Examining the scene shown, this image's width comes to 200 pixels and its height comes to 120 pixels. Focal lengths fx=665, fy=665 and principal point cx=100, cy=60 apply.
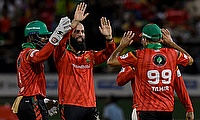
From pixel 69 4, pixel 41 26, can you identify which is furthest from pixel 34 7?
pixel 41 26

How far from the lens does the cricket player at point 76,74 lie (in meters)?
10.1

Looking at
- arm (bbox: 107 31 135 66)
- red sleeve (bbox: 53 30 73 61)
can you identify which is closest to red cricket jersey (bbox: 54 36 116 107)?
red sleeve (bbox: 53 30 73 61)

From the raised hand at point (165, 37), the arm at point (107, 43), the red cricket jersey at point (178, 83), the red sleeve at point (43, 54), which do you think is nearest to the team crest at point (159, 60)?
the red cricket jersey at point (178, 83)

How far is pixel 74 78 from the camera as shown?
1015 cm

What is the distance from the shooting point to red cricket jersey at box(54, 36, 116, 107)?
10.1 meters

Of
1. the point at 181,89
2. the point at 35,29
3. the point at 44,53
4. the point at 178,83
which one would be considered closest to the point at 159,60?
the point at 178,83

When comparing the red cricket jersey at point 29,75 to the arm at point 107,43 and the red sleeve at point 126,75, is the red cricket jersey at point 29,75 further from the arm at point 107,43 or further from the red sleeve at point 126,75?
the red sleeve at point 126,75

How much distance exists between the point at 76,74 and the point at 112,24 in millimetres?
8165

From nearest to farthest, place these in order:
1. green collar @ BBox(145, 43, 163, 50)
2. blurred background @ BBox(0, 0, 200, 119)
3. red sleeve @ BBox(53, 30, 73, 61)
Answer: green collar @ BBox(145, 43, 163, 50) < red sleeve @ BBox(53, 30, 73, 61) < blurred background @ BBox(0, 0, 200, 119)

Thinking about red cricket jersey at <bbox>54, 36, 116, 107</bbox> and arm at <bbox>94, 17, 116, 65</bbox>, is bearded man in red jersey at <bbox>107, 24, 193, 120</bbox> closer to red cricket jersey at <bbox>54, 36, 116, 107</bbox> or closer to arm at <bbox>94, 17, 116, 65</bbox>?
arm at <bbox>94, 17, 116, 65</bbox>

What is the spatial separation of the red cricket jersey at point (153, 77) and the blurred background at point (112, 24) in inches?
279

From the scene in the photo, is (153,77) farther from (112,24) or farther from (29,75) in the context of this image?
(112,24)

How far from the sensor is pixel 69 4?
1952 centimetres

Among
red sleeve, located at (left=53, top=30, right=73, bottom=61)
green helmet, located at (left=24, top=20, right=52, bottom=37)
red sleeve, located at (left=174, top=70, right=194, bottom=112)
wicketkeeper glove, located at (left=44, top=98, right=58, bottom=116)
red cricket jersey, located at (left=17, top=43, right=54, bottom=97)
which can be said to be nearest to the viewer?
red sleeve, located at (left=174, top=70, right=194, bottom=112)
